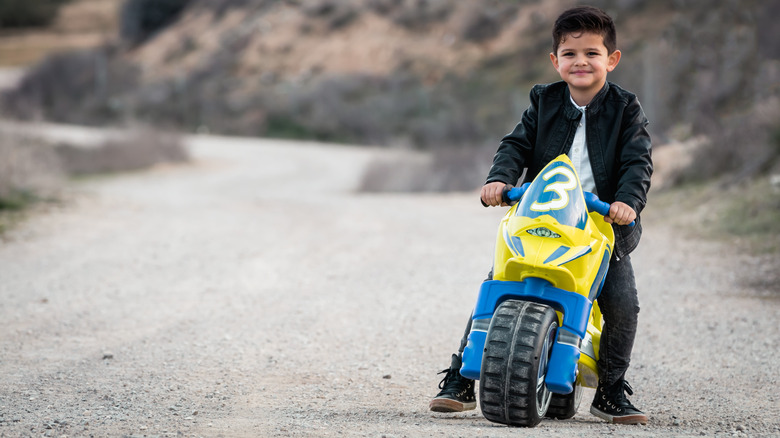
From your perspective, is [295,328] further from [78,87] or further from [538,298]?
Result: [78,87]

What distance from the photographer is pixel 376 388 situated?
4.91 metres

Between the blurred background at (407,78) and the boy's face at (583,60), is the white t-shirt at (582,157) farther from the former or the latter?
the blurred background at (407,78)

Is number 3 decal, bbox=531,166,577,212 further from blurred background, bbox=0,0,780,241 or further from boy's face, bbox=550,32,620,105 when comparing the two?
blurred background, bbox=0,0,780,241

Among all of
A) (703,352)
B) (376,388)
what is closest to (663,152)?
(703,352)

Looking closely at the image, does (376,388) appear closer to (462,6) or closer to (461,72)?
(461,72)

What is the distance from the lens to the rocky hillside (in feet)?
66.4

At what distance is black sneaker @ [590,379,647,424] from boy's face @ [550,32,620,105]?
1438 mm

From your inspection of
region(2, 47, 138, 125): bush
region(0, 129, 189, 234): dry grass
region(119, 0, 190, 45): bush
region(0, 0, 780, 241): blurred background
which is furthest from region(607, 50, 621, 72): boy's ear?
region(119, 0, 190, 45): bush

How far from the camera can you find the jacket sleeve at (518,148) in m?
4.08

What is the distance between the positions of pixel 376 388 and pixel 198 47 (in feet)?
173

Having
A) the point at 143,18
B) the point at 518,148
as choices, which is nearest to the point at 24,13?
the point at 143,18

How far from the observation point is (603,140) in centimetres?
403

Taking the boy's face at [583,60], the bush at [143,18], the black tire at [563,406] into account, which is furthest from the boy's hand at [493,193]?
the bush at [143,18]

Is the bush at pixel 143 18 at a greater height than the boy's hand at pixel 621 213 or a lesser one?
greater
